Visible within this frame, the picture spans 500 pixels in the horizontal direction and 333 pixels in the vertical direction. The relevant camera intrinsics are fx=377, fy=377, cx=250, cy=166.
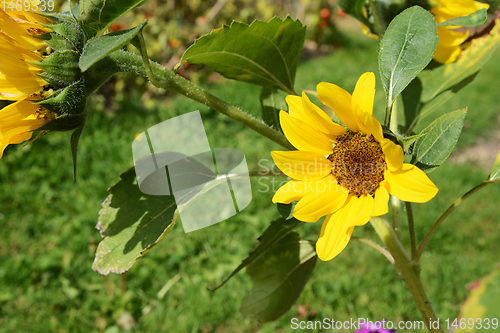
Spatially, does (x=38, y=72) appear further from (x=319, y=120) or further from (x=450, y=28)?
(x=450, y=28)

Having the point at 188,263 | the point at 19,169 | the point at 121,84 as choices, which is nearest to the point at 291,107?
the point at 188,263

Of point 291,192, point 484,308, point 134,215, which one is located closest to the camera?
point 484,308

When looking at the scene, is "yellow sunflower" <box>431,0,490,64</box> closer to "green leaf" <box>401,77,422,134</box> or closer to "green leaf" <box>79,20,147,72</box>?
"green leaf" <box>401,77,422,134</box>

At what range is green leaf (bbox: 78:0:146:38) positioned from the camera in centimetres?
44

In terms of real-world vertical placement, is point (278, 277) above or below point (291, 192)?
below

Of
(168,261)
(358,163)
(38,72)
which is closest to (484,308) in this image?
(358,163)

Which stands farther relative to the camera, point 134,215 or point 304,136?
point 134,215

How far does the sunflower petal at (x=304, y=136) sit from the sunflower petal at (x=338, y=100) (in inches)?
1.7

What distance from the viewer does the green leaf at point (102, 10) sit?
1.45ft

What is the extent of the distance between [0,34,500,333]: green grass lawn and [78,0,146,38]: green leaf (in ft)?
4.45

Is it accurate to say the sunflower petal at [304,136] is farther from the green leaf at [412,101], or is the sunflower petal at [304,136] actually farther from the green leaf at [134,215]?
the green leaf at [412,101]

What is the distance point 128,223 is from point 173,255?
4.17 feet

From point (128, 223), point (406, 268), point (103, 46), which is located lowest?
point (406, 268)

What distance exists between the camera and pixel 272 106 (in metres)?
0.71
